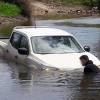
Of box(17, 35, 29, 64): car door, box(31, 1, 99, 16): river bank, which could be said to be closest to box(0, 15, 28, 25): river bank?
box(31, 1, 99, 16): river bank

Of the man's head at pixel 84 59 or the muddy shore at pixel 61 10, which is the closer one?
the man's head at pixel 84 59

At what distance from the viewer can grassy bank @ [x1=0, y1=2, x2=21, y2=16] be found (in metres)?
49.6

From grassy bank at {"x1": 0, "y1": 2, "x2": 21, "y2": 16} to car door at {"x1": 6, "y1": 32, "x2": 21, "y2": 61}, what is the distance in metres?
34.5

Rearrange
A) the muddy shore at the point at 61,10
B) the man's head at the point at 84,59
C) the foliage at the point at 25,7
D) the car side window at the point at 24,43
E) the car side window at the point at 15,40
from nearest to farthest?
the man's head at the point at 84,59
the car side window at the point at 24,43
the car side window at the point at 15,40
the foliage at the point at 25,7
the muddy shore at the point at 61,10

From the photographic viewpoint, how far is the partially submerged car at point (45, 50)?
11.8 metres

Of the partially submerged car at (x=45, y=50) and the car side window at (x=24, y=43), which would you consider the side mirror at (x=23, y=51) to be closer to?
the partially submerged car at (x=45, y=50)

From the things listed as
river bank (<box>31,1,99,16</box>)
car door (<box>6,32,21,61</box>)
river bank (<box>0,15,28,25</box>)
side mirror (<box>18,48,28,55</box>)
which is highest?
side mirror (<box>18,48,28,55</box>)

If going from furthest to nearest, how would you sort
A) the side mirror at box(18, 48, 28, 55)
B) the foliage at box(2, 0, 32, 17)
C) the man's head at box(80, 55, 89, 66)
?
1. the foliage at box(2, 0, 32, 17)
2. the side mirror at box(18, 48, 28, 55)
3. the man's head at box(80, 55, 89, 66)

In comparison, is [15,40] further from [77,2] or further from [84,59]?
[77,2]

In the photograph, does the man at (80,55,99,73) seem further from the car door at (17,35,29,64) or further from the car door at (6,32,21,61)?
the car door at (6,32,21,61)

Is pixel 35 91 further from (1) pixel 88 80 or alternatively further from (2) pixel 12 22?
(2) pixel 12 22

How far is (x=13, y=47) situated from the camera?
14.1 meters

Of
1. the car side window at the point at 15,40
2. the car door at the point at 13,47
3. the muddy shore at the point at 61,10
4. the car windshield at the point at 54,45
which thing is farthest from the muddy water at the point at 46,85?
the muddy shore at the point at 61,10

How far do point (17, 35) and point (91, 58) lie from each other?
2.87 m
